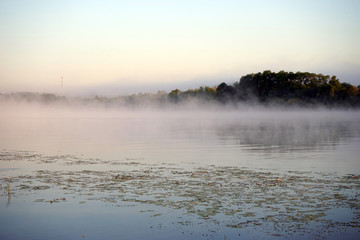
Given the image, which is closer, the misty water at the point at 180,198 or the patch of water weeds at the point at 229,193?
the misty water at the point at 180,198

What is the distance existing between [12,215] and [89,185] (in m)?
4.24

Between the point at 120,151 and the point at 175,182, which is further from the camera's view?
the point at 120,151

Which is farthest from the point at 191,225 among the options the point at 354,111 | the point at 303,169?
the point at 354,111

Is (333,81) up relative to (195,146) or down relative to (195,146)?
up

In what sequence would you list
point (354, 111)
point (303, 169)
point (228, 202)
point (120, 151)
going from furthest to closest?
point (354, 111), point (120, 151), point (303, 169), point (228, 202)

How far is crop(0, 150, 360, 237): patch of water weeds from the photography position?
1238cm

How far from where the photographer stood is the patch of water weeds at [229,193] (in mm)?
12383

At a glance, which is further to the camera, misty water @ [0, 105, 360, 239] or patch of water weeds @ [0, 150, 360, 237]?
patch of water weeds @ [0, 150, 360, 237]

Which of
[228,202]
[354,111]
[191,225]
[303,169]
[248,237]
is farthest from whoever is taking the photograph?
[354,111]

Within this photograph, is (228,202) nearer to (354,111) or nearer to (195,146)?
(195,146)

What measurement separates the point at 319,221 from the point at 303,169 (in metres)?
9.58

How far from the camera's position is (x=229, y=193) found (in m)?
15.6

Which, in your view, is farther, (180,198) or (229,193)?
(229,193)

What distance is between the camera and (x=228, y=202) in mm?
14320
